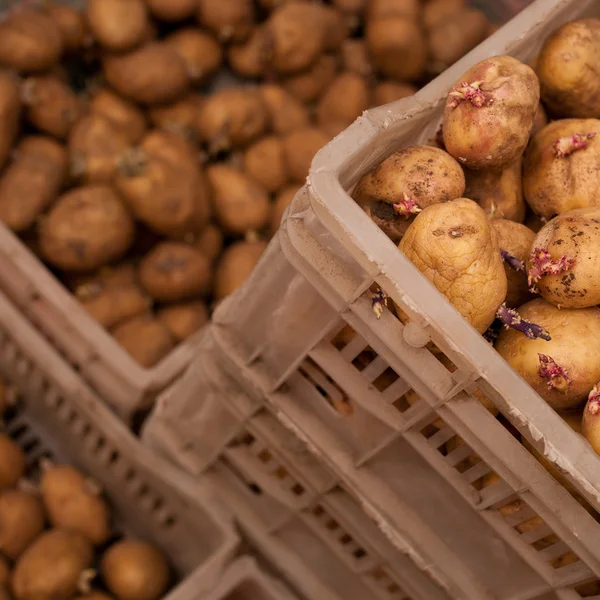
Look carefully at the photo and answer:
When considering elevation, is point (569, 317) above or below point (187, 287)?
below

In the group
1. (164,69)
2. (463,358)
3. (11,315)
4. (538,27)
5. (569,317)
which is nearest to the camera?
(463,358)

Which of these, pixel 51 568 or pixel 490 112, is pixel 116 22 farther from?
pixel 51 568

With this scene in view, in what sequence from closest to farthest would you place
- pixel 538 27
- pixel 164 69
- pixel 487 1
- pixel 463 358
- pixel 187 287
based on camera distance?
pixel 463 358, pixel 538 27, pixel 187 287, pixel 164 69, pixel 487 1

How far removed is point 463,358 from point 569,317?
0.24 meters

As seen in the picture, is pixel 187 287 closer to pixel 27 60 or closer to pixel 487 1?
pixel 27 60

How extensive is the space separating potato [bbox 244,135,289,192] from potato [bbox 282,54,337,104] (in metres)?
0.23

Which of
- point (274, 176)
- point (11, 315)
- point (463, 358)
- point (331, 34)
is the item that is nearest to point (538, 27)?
point (463, 358)

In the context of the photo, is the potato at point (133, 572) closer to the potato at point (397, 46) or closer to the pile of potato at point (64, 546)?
the pile of potato at point (64, 546)

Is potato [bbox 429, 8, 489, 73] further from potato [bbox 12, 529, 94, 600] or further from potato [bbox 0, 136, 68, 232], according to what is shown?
potato [bbox 12, 529, 94, 600]

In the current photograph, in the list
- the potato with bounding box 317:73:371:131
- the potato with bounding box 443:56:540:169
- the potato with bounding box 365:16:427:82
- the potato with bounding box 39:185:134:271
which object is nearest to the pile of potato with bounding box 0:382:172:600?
the potato with bounding box 39:185:134:271

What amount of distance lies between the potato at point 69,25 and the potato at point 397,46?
30.0 inches

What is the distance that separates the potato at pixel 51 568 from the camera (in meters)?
1.27

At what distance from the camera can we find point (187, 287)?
159 centimetres

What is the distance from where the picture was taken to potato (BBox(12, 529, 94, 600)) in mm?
1267
